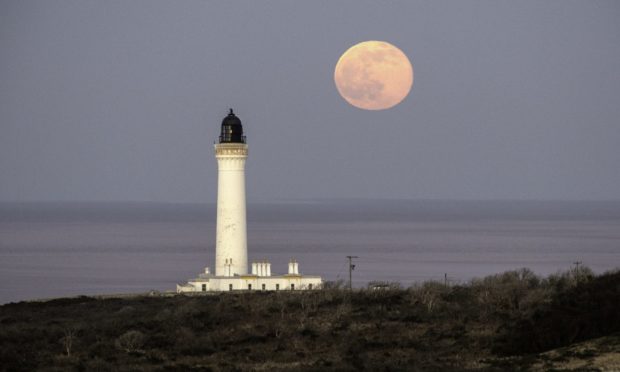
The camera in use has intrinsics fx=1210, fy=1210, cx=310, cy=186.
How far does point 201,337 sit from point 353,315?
5.89 meters

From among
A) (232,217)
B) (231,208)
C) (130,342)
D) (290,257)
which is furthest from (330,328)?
(290,257)

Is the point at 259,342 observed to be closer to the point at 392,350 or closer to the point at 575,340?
the point at 392,350

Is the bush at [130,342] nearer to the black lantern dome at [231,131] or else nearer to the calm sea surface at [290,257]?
the black lantern dome at [231,131]

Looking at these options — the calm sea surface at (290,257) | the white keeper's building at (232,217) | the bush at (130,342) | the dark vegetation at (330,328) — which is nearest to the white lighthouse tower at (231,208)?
the white keeper's building at (232,217)

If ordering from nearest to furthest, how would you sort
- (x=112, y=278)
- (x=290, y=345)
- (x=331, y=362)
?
(x=331, y=362), (x=290, y=345), (x=112, y=278)

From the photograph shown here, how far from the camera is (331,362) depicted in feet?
118

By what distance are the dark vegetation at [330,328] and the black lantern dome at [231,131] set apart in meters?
14.5

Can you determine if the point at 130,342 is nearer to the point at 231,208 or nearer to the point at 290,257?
the point at 231,208

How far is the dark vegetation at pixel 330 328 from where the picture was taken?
121ft

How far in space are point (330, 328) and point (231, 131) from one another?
22.1 meters

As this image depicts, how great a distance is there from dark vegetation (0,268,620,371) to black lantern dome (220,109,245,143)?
1449 centimetres

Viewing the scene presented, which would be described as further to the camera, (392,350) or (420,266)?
(420,266)

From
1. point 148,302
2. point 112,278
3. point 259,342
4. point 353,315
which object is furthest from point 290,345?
point 112,278

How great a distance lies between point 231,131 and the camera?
6138 cm
